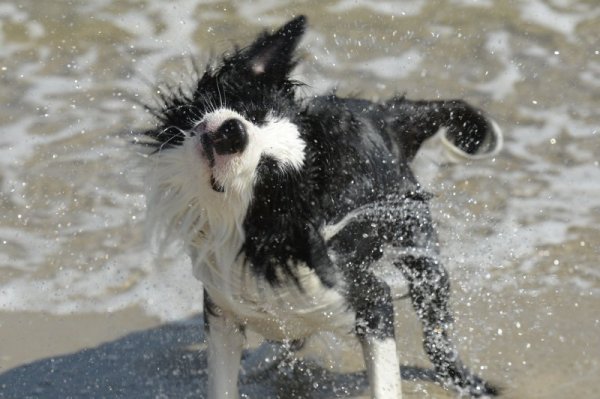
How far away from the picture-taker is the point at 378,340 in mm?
3717

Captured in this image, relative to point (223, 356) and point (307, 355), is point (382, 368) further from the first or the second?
point (307, 355)

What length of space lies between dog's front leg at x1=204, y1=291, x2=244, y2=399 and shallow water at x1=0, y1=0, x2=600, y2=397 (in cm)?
67

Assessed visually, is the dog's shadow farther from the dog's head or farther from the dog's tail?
the dog's head

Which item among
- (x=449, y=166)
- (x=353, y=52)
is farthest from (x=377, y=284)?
(x=353, y=52)

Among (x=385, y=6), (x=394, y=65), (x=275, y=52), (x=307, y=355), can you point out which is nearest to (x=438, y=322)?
(x=307, y=355)

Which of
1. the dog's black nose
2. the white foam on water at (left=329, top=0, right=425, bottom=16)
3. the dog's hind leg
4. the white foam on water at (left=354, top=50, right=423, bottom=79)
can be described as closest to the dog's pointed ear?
the dog's black nose

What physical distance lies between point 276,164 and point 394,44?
14.6ft

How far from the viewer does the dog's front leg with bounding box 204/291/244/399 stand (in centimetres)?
374

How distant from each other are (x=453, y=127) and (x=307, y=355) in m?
1.21

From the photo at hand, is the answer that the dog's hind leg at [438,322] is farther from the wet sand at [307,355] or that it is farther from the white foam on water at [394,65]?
the white foam on water at [394,65]

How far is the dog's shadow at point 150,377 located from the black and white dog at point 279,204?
1.93ft

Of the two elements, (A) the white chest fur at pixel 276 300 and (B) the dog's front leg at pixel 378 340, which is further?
(B) the dog's front leg at pixel 378 340

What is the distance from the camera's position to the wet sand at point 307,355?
4301 mm

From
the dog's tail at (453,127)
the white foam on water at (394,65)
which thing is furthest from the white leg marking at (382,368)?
the white foam on water at (394,65)
